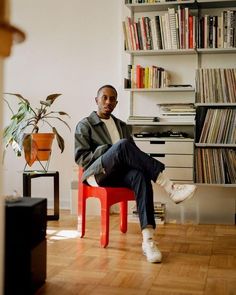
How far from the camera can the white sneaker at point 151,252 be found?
2.47m

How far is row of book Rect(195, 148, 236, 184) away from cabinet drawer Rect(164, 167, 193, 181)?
3.0 inches

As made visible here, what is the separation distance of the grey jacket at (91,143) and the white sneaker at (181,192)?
472mm

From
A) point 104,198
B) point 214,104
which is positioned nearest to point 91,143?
point 104,198

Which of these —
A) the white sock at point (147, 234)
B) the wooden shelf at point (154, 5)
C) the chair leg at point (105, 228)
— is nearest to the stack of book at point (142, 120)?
the wooden shelf at point (154, 5)

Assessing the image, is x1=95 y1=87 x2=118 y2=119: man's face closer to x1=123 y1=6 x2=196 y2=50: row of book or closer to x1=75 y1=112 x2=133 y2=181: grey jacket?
x1=75 y1=112 x2=133 y2=181: grey jacket

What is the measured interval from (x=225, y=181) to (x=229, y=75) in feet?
2.63

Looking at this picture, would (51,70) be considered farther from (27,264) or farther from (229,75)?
(27,264)

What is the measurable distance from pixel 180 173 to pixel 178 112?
0.47 meters

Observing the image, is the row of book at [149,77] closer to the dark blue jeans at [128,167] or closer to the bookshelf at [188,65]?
the bookshelf at [188,65]

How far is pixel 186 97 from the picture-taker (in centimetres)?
375

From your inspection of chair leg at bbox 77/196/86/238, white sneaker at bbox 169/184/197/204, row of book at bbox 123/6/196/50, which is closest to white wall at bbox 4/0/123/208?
row of book at bbox 123/6/196/50

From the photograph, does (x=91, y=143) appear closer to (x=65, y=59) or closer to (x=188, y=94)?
(x=188, y=94)

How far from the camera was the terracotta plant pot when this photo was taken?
3447 millimetres

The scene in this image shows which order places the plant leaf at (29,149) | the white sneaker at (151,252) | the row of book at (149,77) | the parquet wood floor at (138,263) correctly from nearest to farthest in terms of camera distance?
the parquet wood floor at (138,263) → the white sneaker at (151,252) → the plant leaf at (29,149) → the row of book at (149,77)
